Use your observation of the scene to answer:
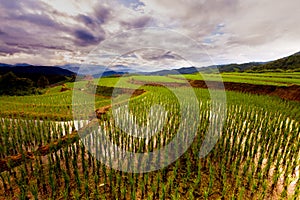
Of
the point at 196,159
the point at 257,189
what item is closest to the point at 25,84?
the point at 196,159

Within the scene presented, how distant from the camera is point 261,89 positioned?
58.9 ft

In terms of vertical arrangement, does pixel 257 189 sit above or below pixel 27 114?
below

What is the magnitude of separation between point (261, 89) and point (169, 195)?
685 inches

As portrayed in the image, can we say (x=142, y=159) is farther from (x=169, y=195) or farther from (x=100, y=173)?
(x=169, y=195)

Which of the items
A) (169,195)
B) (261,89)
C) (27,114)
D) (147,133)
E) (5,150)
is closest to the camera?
(169,195)

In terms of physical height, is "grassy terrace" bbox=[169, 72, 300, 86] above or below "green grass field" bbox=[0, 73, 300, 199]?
above

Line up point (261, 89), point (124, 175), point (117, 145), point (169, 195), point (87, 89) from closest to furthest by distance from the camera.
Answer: point (169, 195), point (124, 175), point (117, 145), point (261, 89), point (87, 89)

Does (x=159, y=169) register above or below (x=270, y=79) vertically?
below

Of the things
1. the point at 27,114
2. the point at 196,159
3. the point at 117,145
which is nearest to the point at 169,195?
the point at 196,159

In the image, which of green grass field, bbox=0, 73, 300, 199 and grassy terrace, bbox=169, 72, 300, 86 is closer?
green grass field, bbox=0, 73, 300, 199

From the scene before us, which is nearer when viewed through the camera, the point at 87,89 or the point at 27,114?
the point at 27,114

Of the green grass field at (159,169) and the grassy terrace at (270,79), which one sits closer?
the green grass field at (159,169)

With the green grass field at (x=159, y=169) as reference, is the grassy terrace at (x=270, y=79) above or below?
above

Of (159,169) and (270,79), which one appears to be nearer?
(159,169)
